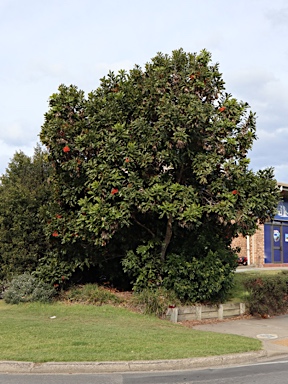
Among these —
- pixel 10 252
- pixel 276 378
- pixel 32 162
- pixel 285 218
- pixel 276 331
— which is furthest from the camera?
pixel 285 218

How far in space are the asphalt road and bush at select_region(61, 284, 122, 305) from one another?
256 inches

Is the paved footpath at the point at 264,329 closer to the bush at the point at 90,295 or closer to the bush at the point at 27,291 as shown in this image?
the bush at the point at 90,295

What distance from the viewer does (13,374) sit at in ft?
25.2

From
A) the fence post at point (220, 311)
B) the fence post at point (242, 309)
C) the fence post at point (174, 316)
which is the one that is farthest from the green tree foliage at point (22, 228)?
the fence post at point (242, 309)

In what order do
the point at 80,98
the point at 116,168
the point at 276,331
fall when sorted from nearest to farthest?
the point at 276,331, the point at 116,168, the point at 80,98

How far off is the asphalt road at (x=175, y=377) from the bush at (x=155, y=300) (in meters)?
5.34

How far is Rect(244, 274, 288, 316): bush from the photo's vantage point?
48.7ft

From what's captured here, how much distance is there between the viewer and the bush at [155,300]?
13.5m

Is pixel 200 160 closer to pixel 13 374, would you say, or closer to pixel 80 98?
pixel 80 98

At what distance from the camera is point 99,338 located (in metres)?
9.88

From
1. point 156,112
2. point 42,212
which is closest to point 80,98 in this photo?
point 156,112

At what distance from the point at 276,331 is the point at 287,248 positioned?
23.3 metres

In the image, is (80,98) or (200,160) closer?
(200,160)

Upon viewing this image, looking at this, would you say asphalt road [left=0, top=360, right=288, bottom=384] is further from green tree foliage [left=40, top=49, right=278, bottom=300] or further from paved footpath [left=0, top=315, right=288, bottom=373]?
green tree foliage [left=40, top=49, right=278, bottom=300]
